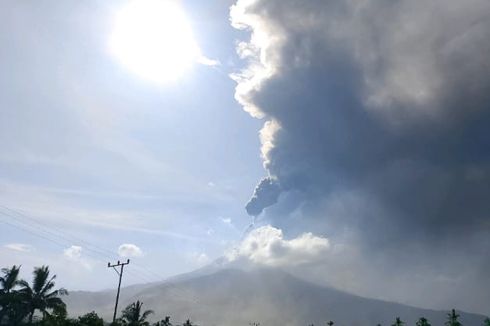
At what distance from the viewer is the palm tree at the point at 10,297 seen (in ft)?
188

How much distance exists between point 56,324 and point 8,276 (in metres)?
25.9

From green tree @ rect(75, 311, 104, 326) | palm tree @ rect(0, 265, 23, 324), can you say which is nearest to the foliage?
palm tree @ rect(0, 265, 23, 324)

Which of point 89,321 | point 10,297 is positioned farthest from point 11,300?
point 89,321

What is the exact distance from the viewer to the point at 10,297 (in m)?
57.3

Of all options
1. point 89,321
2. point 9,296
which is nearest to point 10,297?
point 9,296

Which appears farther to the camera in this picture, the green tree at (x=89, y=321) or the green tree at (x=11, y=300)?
the green tree at (x=11, y=300)

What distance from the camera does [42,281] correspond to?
6103cm

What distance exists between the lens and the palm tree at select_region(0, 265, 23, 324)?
5744 centimetres

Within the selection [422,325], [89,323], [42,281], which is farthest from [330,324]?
[89,323]

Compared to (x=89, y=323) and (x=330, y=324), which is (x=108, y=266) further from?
(x=330, y=324)

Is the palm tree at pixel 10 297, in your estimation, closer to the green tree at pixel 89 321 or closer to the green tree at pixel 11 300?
the green tree at pixel 11 300

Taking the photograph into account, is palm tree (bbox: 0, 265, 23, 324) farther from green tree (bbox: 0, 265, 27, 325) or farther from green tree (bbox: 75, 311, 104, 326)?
green tree (bbox: 75, 311, 104, 326)

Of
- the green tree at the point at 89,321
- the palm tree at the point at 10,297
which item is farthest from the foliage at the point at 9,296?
the green tree at the point at 89,321

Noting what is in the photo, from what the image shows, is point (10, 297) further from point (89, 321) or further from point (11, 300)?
point (89, 321)
